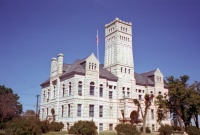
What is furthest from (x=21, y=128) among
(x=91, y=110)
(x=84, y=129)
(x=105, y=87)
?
(x=105, y=87)

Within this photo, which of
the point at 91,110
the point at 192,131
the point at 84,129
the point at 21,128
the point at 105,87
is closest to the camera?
the point at 21,128

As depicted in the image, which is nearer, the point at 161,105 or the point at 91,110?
the point at 91,110

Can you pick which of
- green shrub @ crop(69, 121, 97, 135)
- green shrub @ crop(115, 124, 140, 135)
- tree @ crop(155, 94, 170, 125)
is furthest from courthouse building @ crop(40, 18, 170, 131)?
green shrub @ crop(69, 121, 97, 135)

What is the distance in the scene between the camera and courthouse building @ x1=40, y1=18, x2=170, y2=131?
5641 centimetres

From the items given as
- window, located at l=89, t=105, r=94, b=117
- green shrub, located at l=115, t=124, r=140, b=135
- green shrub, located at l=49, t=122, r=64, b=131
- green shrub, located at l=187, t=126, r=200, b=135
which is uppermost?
window, located at l=89, t=105, r=94, b=117

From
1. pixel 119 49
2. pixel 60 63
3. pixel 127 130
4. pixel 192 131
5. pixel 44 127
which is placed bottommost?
pixel 192 131

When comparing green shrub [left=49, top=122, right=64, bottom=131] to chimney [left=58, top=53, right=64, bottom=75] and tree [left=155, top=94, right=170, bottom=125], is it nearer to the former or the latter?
chimney [left=58, top=53, right=64, bottom=75]

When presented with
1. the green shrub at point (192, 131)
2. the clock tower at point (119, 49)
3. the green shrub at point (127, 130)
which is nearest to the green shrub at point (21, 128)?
the green shrub at point (127, 130)

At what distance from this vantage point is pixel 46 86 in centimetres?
6981

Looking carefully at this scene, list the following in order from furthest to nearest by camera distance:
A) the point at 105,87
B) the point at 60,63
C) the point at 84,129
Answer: the point at 60,63 → the point at 105,87 → the point at 84,129

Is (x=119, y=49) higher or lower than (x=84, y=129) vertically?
higher

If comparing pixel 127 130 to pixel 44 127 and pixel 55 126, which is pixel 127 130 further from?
pixel 55 126

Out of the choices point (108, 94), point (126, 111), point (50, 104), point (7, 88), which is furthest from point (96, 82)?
point (7, 88)

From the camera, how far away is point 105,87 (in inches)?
2394
